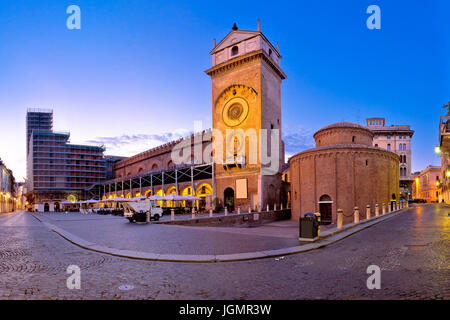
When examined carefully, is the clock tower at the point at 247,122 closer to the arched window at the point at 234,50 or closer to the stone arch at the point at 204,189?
the arched window at the point at 234,50

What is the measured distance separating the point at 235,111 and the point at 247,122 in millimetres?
2773

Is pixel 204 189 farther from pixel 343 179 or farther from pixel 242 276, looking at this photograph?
pixel 242 276

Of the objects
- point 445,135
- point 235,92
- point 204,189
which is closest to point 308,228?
point 445,135

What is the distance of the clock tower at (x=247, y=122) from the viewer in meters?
37.8

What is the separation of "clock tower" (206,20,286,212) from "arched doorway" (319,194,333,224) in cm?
821

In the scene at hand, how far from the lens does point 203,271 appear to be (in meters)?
6.87

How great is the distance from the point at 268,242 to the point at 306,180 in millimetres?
21641

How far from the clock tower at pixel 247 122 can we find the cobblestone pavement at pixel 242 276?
93.2ft

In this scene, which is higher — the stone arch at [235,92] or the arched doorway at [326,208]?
the stone arch at [235,92]

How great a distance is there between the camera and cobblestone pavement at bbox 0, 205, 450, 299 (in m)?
5.15

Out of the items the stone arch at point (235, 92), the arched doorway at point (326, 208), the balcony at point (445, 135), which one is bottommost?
the arched doorway at point (326, 208)

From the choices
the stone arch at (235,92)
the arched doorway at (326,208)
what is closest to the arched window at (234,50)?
the stone arch at (235,92)

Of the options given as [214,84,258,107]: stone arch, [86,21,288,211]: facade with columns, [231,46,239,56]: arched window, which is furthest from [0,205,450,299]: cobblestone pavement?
[231,46,239,56]: arched window
